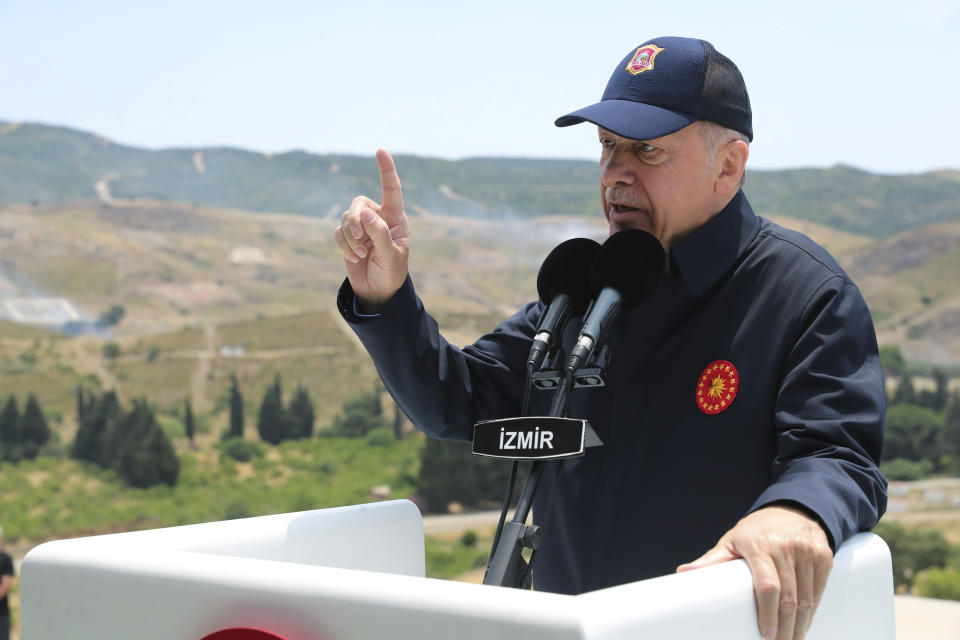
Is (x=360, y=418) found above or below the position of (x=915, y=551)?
above

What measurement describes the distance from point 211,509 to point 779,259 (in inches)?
2757

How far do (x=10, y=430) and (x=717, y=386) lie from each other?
7699 centimetres

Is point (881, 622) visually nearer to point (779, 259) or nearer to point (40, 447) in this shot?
point (779, 259)

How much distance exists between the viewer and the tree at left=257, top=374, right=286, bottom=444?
78000 mm

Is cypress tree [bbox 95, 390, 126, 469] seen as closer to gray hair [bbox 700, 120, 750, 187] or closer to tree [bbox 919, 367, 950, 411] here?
tree [bbox 919, 367, 950, 411]

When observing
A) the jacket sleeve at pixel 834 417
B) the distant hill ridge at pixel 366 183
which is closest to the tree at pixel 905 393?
the distant hill ridge at pixel 366 183

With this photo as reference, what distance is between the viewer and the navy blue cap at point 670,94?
86.0 inches

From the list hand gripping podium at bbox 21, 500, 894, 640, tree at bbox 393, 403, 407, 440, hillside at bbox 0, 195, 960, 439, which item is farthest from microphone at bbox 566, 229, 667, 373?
tree at bbox 393, 403, 407, 440

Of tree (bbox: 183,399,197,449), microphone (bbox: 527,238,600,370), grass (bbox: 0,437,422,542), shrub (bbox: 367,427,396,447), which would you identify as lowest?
grass (bbox: 0,437,422,542)

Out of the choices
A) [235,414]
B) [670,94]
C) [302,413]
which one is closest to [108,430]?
[235,414]

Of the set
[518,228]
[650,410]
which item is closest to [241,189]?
[518,228]

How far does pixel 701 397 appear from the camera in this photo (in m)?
2.13

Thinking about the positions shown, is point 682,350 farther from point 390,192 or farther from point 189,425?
point 189,425

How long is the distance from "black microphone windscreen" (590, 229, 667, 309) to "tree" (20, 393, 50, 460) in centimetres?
7614
